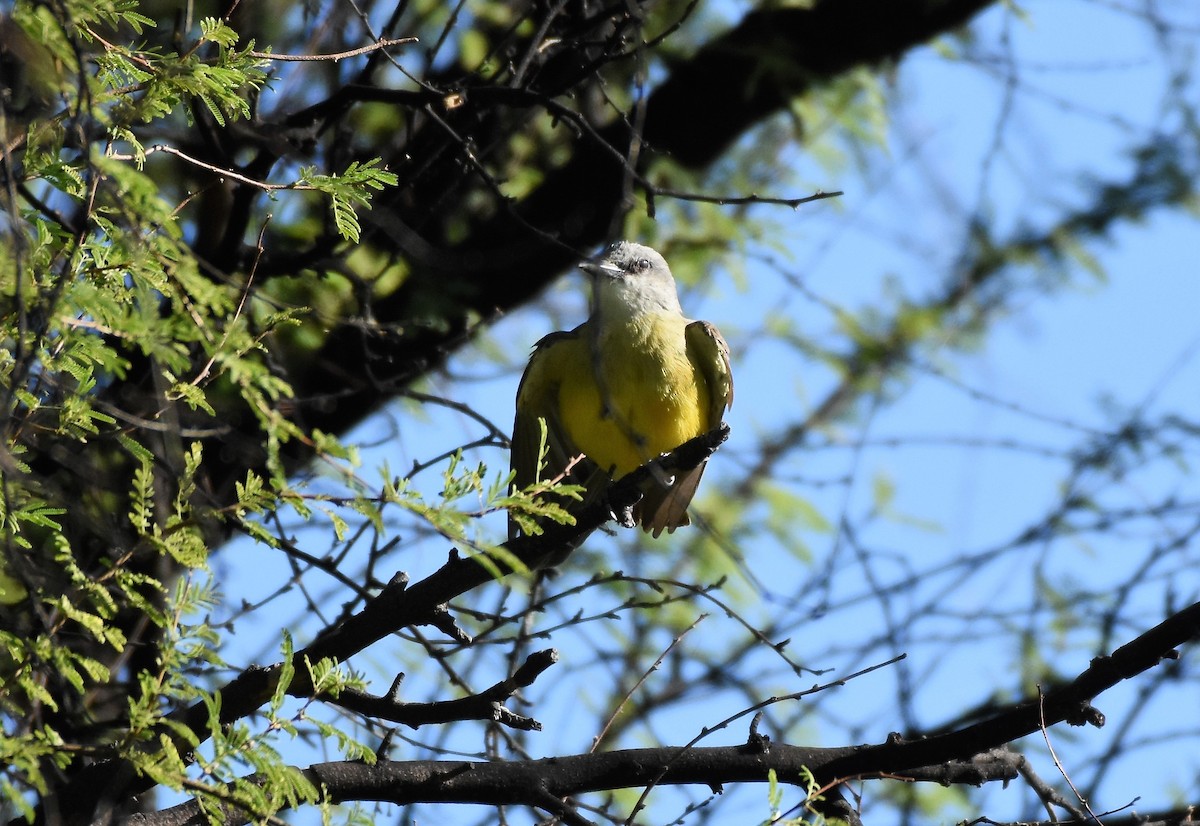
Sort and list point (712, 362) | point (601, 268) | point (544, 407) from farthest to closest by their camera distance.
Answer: point (544, 407)
point (712, 362)
point (601, 268)

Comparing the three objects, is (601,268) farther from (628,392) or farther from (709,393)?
(709,393)

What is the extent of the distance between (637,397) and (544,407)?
1.88 ft

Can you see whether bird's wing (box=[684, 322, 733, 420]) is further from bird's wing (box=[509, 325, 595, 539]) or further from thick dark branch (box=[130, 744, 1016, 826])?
thick dark branch (box=[130, 744, 1016, 826])

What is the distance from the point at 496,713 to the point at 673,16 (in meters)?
3.80

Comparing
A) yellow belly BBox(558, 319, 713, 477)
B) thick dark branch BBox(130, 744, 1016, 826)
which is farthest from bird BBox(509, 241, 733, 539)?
thick dark branch BBox(130, 744, 1016, 826)

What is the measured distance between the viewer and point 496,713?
2977 mm

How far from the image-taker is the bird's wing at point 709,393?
210 inches

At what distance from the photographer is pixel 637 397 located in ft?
16.9

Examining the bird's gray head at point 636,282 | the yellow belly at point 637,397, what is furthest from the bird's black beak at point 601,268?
the yellow belly at point 637,397

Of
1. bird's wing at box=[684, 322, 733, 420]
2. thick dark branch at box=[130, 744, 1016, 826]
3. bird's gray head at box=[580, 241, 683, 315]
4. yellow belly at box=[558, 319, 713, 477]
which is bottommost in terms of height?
thick dark branch at box=[130, 744, 1016, 826]

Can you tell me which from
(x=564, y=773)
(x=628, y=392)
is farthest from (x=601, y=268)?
(x=564, y=773)

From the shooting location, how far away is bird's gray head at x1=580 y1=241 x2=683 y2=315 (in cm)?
551

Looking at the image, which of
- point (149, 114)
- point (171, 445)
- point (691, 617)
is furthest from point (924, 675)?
point (149, 114)

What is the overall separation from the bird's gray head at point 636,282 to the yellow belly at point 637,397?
22 centimetres
